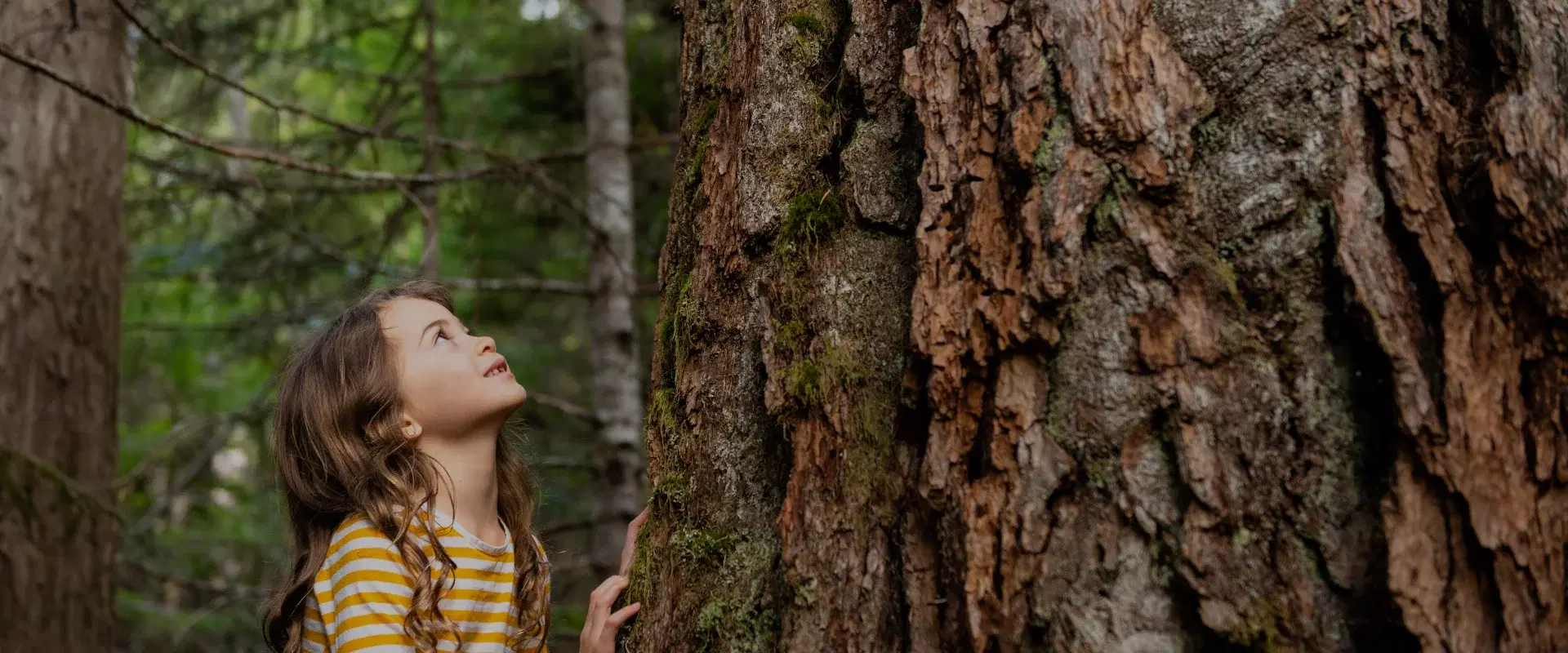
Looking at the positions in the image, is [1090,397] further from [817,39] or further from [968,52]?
[817,39]

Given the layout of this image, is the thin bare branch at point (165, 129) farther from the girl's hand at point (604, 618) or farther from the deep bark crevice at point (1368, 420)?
the deep bark crevice at point (1368, 420)

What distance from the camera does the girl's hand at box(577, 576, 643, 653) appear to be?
6.43 ft

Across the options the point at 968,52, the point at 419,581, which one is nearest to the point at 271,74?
the point at 419,581

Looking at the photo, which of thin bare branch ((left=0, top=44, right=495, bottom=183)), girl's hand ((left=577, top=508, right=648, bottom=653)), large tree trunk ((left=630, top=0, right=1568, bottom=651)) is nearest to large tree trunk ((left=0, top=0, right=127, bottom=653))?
thin bare branch ((left=0, top=44, right=495, bottom=183))

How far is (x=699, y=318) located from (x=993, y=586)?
0.74 metres

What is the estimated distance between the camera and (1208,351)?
1.48m

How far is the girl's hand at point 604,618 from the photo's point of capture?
1.96 m

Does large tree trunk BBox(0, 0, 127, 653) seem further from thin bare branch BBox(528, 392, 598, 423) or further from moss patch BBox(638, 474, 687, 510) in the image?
moss patch BBox(638, 474, 687, 510)

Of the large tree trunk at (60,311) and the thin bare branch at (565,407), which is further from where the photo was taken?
the thin bare branch at (565,407)

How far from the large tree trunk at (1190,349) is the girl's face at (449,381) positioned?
41.1 inches

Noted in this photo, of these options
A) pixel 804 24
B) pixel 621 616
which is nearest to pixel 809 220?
pixel 804 24

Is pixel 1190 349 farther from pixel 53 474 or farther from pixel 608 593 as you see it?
pixel 53 474

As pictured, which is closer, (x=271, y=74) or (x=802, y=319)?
(x=802, y=319)

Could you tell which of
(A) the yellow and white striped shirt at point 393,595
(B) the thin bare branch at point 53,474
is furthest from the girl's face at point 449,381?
(B) the thin bare branch at point 53,474
